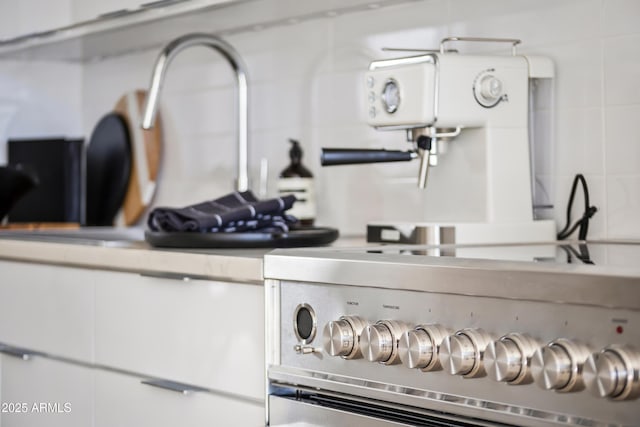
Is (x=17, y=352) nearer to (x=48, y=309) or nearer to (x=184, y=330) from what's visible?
(x=48, y=309)

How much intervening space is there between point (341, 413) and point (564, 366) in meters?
0.38

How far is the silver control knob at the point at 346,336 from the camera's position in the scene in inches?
49.2

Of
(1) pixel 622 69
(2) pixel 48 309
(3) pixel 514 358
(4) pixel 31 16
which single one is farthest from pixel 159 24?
(3) pixel 514 358

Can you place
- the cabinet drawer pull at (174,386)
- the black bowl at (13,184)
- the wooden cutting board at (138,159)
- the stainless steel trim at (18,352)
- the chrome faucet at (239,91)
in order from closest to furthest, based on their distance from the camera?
1. the cabinet drawer pull at (174,386)
2. the stainless steel trim at (18,352)
3. the chrome faucet at (239,91)
4. the black bowl at (13,184)
5. the wooden cutting board at (138,159)

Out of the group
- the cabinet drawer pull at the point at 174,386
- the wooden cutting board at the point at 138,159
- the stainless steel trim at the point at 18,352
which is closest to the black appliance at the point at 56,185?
the wooden cutting board at the point at 138,159

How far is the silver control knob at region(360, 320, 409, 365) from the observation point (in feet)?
3.90

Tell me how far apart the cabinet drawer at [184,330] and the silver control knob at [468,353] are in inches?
17.3

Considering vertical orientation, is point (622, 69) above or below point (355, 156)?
above

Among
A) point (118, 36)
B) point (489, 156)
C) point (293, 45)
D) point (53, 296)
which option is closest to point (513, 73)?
point (489, 156)

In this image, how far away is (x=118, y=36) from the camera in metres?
2.65

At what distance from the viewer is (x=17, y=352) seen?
6.75 feet

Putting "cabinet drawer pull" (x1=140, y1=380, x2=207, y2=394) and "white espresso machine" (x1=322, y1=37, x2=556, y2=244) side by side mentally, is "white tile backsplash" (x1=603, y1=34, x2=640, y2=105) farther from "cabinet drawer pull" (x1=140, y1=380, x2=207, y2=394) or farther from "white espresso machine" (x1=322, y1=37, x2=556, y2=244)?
"cabinet drawer pull" (x1=140, y1=380, x2=207, y2=394)

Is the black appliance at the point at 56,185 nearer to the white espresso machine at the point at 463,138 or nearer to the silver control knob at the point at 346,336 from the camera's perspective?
the white espresso machine at the point at 463,138

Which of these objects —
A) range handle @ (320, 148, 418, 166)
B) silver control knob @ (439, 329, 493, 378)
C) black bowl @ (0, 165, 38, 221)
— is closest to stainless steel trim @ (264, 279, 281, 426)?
range handle @ (320, 148, 418, 166)
